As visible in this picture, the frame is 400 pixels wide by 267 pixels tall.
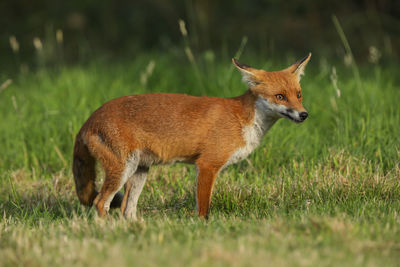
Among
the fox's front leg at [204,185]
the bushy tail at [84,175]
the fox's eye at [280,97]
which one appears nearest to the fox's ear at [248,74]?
the fox's eye at [280,97]

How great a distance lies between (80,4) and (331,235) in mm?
15885

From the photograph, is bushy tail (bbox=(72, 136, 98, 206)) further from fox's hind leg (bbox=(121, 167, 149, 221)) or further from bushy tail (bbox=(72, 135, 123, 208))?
fox's hind leg (bbox=(121, 167, 149, 221))

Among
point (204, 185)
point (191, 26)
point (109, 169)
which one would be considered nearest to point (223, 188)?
point (204, 185)

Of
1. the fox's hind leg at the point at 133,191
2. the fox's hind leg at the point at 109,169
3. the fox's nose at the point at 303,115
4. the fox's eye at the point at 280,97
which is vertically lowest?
the fox's hind leg at the point at 133,191

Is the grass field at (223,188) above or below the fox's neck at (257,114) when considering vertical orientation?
below

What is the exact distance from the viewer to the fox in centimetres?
472

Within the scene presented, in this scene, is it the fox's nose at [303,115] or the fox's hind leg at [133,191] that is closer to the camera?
the fox's nose at [303,115]

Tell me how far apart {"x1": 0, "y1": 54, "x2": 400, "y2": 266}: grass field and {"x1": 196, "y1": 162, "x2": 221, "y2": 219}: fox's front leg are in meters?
0.12

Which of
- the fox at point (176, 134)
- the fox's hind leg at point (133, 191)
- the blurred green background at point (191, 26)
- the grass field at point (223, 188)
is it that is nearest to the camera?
the grass field at point (223, 188)

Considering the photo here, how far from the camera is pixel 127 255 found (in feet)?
10.4

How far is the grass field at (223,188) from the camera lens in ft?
10.8

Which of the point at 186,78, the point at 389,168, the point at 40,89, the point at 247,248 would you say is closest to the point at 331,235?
the point at 247,248

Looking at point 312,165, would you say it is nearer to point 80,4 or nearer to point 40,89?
point 40,89

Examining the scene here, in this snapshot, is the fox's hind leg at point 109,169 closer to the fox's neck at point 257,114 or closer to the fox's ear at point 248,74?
the fox's neck at point 257,114
